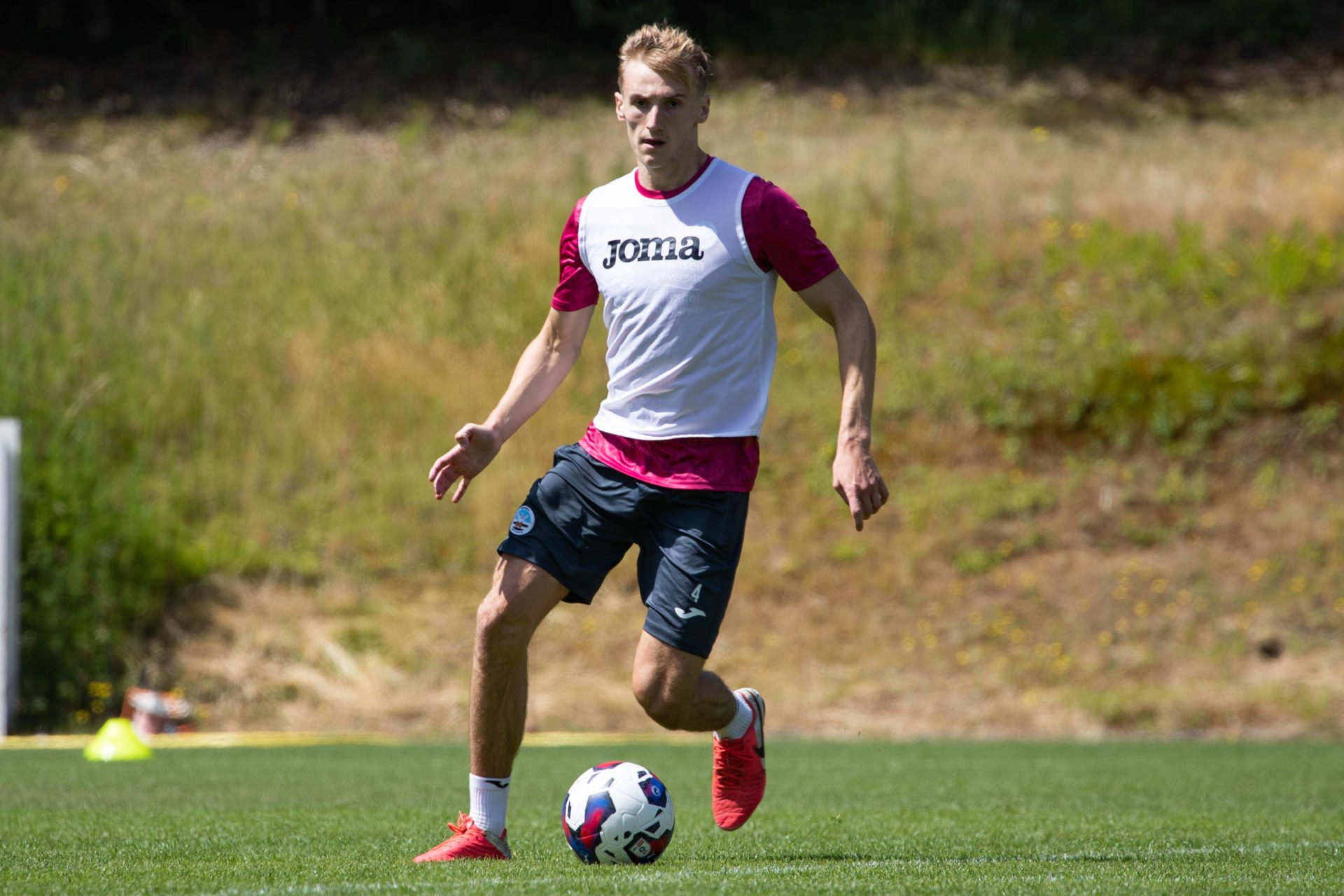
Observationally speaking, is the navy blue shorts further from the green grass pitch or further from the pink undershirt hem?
the green grass pitch

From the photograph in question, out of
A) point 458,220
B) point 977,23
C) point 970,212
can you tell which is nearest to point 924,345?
point 970,212

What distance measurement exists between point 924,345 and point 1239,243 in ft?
14.3

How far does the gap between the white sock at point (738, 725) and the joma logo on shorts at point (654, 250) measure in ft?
5.12

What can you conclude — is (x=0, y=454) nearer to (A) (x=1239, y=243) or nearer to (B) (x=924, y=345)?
(B) (x=924, y=345)

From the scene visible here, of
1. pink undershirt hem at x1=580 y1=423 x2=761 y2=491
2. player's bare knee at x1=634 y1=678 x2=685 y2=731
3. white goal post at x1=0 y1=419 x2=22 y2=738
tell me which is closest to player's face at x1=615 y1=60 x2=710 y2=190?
pink undershirt hem at x1=580 y1=423 x2=761 y2=491

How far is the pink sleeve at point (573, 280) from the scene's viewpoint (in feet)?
17.0

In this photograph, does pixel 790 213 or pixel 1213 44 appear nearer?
A: pixel 790 213

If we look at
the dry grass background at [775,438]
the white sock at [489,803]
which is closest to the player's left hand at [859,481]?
the white sock at [489,803]

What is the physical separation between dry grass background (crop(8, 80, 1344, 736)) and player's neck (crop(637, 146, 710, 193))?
9.43 meters

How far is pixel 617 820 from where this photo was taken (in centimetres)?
468

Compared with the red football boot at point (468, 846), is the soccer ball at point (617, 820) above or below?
above

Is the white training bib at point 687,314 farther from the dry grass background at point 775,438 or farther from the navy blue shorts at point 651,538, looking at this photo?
the dry grass background at point 775,438

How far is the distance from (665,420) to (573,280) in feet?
2.23

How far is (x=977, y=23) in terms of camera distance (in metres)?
25.4
